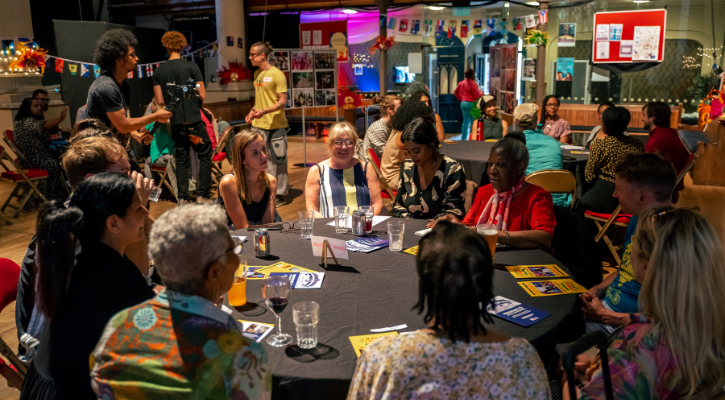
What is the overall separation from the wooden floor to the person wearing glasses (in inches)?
78.6

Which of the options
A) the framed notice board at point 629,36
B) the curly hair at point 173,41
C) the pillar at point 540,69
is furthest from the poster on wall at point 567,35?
the curly hair at point 173,41

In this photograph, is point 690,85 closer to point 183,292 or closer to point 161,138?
point 161,138

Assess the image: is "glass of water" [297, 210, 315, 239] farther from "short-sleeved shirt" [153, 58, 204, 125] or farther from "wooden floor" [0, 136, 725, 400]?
"short-sleeved shirt" [153, 58, 204, 125]

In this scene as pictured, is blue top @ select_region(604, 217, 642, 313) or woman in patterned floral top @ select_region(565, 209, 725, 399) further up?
woman in patterned floral top @ select_region(565, 209, 725, 399)

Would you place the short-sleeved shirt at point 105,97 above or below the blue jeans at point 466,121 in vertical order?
above

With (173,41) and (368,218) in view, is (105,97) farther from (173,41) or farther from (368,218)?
Answer: (368,218)

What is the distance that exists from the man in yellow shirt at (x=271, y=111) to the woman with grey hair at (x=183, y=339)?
214 inches

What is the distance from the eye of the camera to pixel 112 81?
3953 millimetres

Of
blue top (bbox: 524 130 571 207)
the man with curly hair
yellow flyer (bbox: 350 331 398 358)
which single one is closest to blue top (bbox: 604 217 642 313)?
yellow flyer (bbox: 350 331 398 358)

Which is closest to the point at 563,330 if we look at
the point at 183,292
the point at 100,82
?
the point at 183,292

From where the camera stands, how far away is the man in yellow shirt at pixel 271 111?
674cm

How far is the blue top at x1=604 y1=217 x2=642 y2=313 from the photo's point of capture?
2.18 meters

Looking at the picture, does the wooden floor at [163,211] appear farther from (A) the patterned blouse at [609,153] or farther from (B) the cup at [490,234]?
(B) the cup at [490,234]

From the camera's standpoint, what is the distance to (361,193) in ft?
12.2
